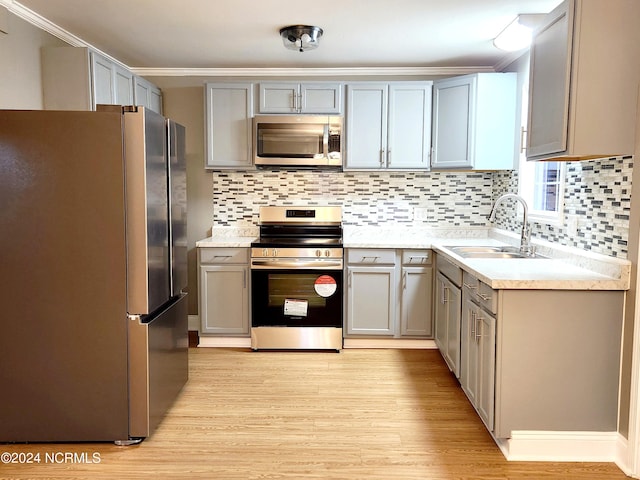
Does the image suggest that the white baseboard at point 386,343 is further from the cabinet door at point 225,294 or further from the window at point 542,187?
the window at point 542,187

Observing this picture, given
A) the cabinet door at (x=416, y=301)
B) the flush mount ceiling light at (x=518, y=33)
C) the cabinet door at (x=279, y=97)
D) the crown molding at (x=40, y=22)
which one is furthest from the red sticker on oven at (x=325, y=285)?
the crown molding at (x=40, y=22)

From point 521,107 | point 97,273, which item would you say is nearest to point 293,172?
point 521,107

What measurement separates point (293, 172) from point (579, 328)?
280 centimetres

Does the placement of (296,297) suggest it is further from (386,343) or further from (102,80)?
(102,80)

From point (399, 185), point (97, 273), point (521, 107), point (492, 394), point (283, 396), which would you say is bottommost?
point (283, 396)

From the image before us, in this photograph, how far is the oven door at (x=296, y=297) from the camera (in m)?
3.97

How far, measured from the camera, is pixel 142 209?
7.82ft

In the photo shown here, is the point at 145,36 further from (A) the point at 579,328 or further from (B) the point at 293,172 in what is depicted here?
(A) the point at 579,328

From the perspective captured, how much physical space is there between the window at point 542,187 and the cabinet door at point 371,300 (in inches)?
46.2

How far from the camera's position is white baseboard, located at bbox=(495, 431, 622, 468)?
2396 mm

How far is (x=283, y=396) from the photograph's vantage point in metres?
3.14

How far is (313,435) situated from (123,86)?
279 centimetres

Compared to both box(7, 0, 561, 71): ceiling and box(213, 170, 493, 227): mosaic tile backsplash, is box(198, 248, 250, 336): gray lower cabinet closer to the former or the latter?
box(213, 170, 493, 227): mosaic tile backsplash

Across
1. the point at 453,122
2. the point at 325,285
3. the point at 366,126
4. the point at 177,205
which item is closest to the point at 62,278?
the point at 177,205
